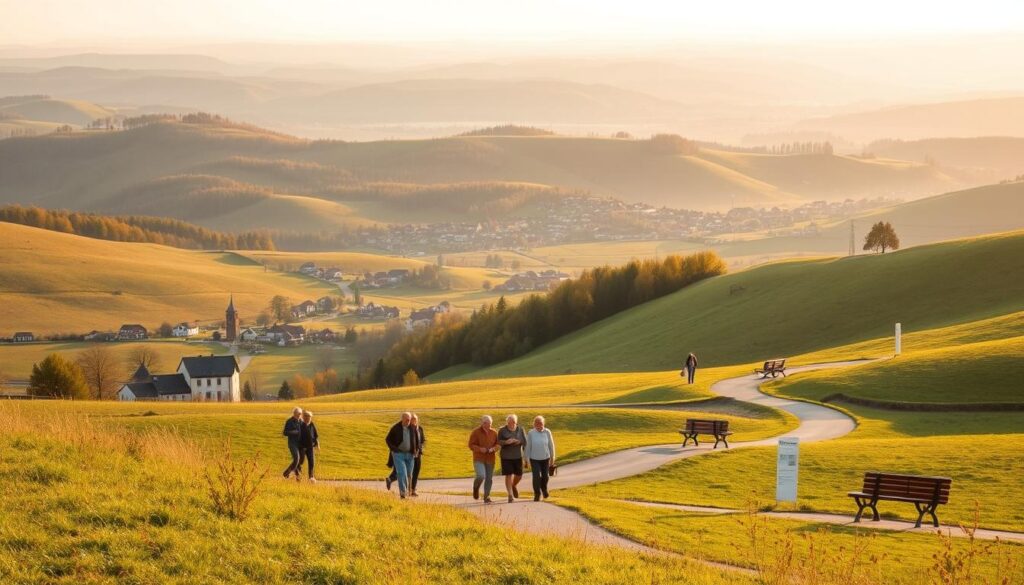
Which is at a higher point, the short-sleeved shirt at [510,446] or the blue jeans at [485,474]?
the short-sleeved shirt at [510,446]

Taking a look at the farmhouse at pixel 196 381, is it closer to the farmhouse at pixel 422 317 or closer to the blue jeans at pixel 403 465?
the farmhouse at pixel 422 317

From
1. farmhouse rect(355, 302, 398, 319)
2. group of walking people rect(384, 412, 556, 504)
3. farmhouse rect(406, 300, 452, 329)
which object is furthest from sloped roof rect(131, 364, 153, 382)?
group of walking people rect(384, 412, 556, 504)

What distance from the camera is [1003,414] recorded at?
4194cm

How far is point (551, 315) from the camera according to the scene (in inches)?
4614

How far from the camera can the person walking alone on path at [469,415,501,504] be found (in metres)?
26.0

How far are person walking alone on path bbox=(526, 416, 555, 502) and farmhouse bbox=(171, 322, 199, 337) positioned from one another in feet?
491

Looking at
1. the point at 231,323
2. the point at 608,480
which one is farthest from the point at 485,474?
the point at 231,323

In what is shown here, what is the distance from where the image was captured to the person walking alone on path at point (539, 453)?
26.4 metres

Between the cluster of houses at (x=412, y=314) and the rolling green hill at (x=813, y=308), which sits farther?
the cluster of houses at (x=412, y=314)

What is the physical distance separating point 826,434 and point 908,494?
16.3 meters

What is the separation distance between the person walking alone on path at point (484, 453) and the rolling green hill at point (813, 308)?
47823mm

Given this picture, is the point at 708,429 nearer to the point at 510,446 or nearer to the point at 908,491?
the point at 510,446

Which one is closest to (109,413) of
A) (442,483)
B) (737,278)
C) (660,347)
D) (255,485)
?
(442,483)

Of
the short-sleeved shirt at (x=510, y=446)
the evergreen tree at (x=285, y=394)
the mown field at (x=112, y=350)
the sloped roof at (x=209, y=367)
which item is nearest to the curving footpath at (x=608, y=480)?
the short-sleeved shirt at (x=510, y=446)
